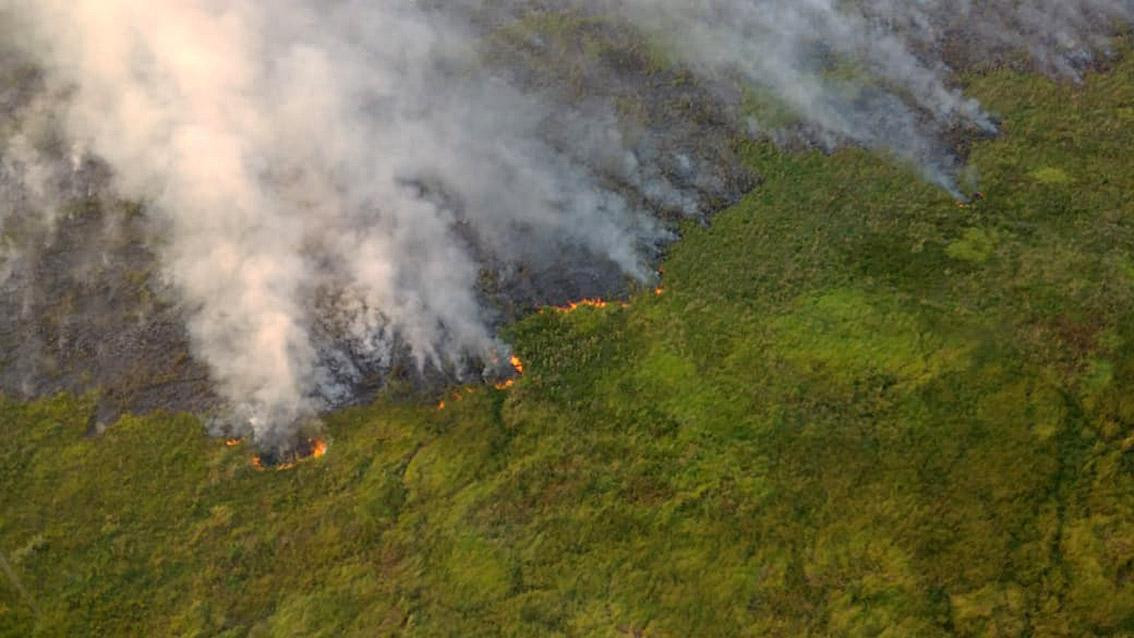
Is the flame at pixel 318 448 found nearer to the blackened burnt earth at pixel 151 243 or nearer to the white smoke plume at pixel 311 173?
the blackened burnt earth at pixel 151 243

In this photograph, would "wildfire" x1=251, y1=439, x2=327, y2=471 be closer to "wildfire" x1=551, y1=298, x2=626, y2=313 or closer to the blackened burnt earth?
the blackened burnt earth

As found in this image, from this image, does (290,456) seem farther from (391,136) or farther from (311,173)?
(391,136)

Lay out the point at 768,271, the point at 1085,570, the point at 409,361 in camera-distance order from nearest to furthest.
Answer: the point at 1085,570, the point at 409,361, the point at 768,271

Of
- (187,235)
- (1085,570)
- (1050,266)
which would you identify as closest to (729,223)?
(1050,266)

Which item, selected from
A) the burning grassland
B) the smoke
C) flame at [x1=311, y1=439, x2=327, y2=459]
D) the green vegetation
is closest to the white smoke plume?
the smoke

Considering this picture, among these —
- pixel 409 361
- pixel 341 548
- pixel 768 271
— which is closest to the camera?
pixel 341 548

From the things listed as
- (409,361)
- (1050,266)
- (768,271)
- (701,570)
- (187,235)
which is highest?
(1050,266)

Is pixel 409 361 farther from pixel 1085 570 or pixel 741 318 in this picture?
pixel 1085 570

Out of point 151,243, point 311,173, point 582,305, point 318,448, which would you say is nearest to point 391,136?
point 311,173
